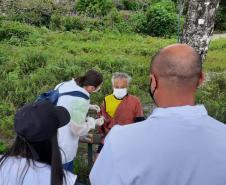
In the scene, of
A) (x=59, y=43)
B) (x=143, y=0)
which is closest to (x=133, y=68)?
(x=59, y=43)

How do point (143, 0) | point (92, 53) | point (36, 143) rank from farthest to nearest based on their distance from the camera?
point (143, 0)
point (92, 53)
point (36, 143)

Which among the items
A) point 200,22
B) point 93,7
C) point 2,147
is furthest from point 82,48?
point 93,7

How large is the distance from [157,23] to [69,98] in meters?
16.0

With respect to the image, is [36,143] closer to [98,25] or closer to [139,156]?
[139,156]

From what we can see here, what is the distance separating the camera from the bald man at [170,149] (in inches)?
85.2

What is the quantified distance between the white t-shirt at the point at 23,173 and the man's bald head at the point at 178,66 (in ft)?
2.57

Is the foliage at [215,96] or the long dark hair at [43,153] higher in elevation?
the long dark hair at [43,153]

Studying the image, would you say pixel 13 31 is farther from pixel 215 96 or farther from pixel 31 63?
pixel 215 96

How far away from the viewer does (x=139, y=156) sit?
2.19 metres

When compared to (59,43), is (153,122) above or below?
above

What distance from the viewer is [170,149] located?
217 centimetres

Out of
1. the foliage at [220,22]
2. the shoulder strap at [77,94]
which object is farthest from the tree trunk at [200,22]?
the foliage at [220,22]

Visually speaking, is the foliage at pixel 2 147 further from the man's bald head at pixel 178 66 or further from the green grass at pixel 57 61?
the man's bald head at pixel 178 66

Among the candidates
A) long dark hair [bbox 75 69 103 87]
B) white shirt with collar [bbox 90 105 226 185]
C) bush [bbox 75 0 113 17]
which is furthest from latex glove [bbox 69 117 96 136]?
bush [bbox 75 0 113 17]
